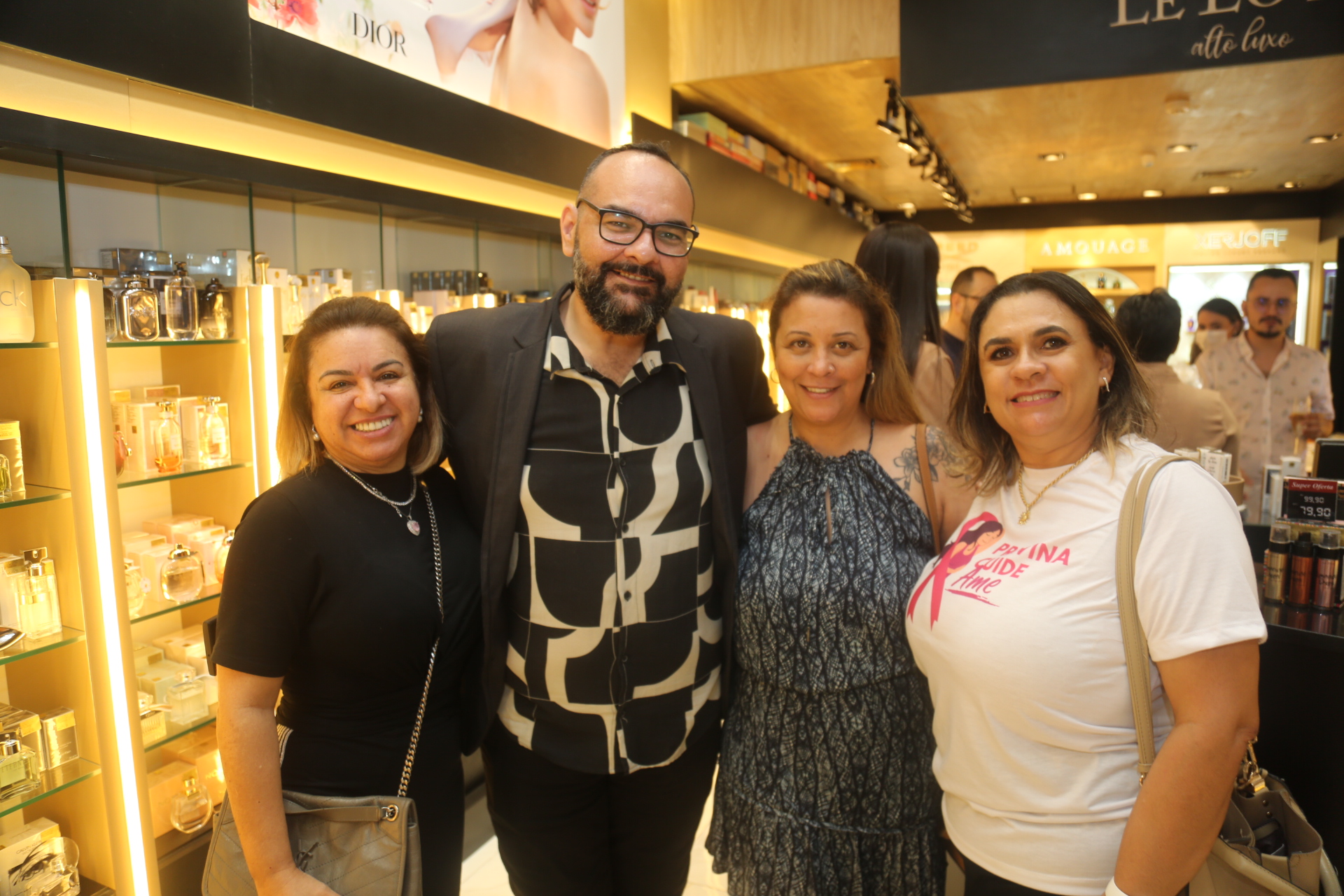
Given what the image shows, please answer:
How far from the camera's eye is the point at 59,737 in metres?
2.28

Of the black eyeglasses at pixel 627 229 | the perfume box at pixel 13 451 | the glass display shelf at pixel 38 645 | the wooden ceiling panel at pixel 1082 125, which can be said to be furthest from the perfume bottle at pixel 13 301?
the wooden ceiling panel at pixel 1082 125

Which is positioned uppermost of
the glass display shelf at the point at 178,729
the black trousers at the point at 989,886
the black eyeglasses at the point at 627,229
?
the black eyeglasses at the point at 627,229

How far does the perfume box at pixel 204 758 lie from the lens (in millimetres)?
2695

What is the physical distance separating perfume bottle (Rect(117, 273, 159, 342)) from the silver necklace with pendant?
1.18 metres

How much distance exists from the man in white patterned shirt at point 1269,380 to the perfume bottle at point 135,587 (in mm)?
5057

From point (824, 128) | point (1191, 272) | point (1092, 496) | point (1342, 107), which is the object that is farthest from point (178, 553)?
point (1191, 272)

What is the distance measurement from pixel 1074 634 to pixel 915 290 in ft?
5.49

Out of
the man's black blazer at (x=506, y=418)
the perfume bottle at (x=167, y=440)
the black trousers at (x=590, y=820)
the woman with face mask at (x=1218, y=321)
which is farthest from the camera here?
the woman with face mask at (x=1218, y=321)

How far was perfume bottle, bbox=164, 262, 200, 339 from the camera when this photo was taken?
2484 millimetres

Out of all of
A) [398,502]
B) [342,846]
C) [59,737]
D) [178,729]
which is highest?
[398,502]

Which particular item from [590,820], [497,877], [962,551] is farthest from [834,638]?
[497,877]

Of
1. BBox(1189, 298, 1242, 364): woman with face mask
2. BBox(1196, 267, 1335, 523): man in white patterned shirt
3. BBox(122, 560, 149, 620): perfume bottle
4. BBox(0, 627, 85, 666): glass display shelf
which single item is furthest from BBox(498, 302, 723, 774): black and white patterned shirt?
BBox(1189, 298, 1242, 364): woman with face mask

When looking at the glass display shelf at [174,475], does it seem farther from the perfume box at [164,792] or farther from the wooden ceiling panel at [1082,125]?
the wooden ceiling panel at [1082,125]

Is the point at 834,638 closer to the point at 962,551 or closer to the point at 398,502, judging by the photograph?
the point at 962,551
